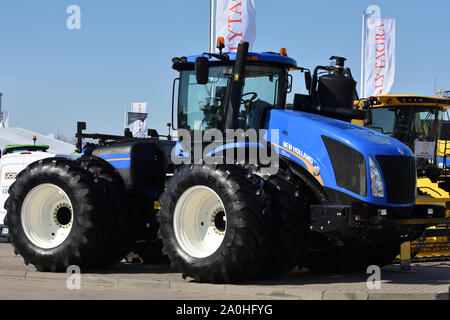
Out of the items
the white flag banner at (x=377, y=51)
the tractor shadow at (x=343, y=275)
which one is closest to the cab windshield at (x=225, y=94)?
the tractor shadow at (x=343, y=275)

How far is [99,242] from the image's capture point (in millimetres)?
11281

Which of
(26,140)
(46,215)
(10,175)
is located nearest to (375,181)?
(46,215)

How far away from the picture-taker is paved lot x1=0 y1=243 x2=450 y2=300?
30.2 feet

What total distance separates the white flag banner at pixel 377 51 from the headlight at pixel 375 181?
1528 cm

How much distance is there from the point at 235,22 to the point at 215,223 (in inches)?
374

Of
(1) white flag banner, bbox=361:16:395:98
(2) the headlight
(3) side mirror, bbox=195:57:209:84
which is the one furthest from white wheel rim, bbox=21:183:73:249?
(1) white flag banner, bbox=361:16:395:98

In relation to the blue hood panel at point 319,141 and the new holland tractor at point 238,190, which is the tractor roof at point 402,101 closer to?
the new holland tractor at point 238,190

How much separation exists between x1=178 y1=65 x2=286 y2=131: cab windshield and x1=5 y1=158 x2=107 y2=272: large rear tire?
6.16ft

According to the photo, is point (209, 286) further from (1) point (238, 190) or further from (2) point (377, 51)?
(2) point (377, 51)

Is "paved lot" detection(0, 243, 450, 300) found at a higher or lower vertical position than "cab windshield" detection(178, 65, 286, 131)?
lower

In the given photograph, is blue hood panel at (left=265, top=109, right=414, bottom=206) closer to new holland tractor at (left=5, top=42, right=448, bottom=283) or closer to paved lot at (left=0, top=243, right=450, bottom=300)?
new holland tractor at (left=5, top=42, right=448, bottom=283)

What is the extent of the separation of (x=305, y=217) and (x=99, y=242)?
3.17 meters

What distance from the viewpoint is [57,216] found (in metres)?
11.9
